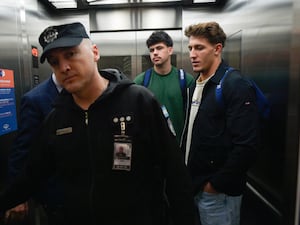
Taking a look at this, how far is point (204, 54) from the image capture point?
1.58 meters

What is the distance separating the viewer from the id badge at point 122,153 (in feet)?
3.27

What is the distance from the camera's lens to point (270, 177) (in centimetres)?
189

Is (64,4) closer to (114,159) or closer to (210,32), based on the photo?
(210,32)

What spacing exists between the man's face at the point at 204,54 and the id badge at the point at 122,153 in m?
0.84

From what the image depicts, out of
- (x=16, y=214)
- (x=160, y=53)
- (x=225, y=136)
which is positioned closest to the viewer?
(x=225, y=136)

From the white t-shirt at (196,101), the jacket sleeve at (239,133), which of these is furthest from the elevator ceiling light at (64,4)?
the jacket sleeve at (239,133)

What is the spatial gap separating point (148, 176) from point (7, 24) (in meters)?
1.68

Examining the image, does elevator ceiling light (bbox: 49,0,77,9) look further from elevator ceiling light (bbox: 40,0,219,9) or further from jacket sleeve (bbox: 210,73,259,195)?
jacket sleeve (bbox: 210,73,259,195)

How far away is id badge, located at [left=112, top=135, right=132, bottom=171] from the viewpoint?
100cm

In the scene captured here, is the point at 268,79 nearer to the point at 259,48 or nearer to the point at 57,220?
the point at 259,48

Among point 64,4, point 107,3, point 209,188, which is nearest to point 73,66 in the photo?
point 209,188

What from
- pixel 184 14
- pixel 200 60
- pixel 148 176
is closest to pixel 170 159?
pixel 148 176

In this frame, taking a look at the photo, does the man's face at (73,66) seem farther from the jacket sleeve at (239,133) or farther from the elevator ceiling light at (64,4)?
the elevator ceiling light at (64,4)

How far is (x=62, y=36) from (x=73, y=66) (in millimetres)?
141
